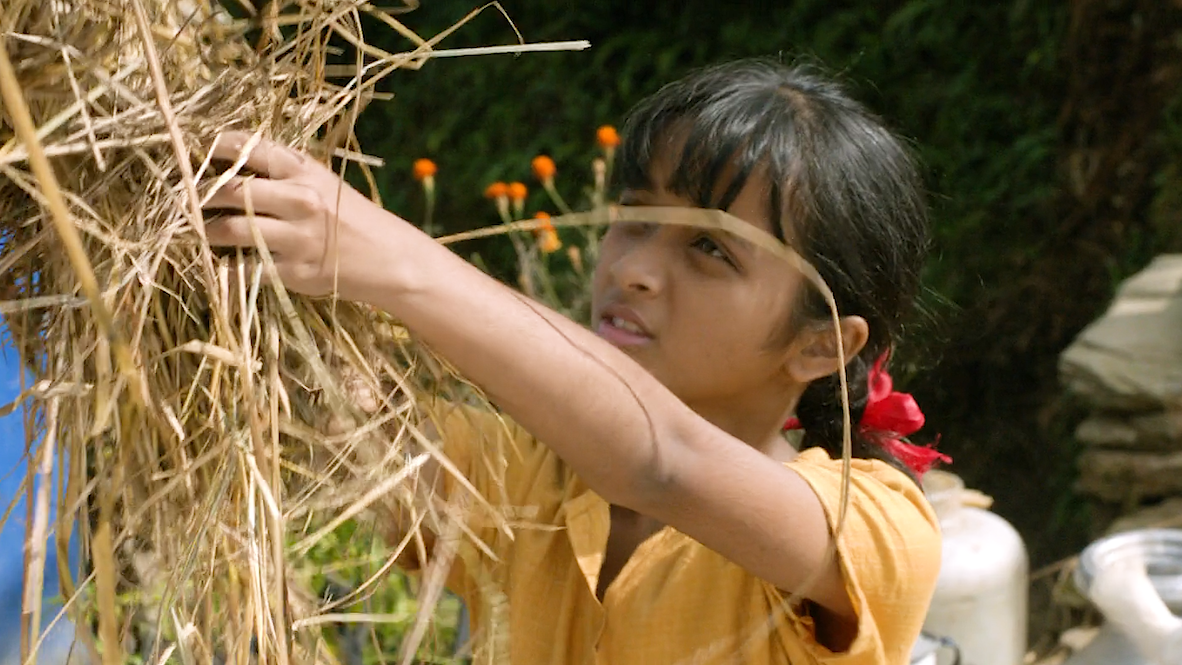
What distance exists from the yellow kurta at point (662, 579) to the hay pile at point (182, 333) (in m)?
0.21

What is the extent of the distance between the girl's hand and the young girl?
0.34ft

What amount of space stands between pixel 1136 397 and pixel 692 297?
1844 millimetres

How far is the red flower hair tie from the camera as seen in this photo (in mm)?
1263

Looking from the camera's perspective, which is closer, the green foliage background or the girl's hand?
the girl's hand

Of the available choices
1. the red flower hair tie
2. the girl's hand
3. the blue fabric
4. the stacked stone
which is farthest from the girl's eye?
the stacked stone

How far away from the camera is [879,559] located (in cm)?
99

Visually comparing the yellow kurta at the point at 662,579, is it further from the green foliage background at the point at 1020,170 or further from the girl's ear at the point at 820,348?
the green foliage background at the point at 1020,170

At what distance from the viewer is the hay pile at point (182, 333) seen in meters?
0.67

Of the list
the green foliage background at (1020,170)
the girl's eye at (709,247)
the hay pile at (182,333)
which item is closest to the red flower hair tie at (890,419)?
the girl's eye at (709,247)

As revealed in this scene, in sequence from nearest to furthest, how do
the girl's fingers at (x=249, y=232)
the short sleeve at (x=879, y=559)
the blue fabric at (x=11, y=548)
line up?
the girl's fingers at (x=249, y=232)
the short sleeve at (x=879, y=559)
the blue fabric at (x=11, y=548)

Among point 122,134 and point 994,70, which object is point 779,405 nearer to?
point 122,134

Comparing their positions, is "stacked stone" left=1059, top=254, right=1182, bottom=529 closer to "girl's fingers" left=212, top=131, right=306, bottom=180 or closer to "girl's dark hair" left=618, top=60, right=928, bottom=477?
"girl's dark hair" left=618, top=60, right=928, bottom=477

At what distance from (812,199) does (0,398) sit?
0.93 m

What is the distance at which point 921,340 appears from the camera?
1477 millimetres
